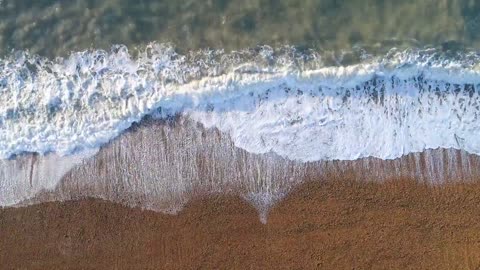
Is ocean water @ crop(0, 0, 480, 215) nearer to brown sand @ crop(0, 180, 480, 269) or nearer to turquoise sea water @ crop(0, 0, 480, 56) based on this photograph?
turquoise sea water @ crop(0, 0, 480, 56)

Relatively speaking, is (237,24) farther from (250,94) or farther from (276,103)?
(276,103)

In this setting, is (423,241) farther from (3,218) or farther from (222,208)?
(3,218)

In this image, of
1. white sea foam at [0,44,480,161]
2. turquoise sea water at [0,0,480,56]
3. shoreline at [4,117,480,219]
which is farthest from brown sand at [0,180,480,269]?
turquoise sea water at [0,0,480,56]

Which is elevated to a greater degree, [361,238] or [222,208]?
[222,208]

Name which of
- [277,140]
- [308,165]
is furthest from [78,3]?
[308,165]

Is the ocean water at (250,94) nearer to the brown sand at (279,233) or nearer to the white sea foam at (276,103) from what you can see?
the white sea foam at (276,103)

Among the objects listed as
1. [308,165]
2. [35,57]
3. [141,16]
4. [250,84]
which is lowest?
[308,165]
